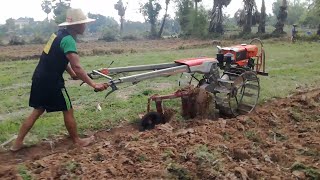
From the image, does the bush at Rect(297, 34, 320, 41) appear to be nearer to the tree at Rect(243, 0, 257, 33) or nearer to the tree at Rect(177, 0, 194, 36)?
the tree at Rect(243, 0, 257, 33)

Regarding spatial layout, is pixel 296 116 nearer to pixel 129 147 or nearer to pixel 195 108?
pixel 195 108

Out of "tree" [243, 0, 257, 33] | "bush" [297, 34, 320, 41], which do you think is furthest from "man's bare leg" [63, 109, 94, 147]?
"tree" [243, 0, 257, 33]

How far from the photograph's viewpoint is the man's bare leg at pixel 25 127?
5.25 m

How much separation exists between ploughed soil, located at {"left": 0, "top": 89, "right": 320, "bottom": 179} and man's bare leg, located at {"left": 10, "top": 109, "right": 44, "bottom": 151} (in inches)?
4.7

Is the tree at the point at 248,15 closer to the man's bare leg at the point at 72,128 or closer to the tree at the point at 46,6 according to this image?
the man's bare leg at the point at 72,128

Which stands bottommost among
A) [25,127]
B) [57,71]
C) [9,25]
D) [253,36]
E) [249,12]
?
[253,36]

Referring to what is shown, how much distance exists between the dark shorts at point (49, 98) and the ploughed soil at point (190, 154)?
24.5 inches

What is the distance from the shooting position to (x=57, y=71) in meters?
5.16

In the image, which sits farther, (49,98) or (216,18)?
(216,18)

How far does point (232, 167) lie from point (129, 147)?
1.26m

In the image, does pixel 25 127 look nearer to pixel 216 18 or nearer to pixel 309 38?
pixel 309 38

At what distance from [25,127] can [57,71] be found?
892 mm

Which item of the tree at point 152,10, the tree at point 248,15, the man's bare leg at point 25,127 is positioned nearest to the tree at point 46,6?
the tree at point 152,10

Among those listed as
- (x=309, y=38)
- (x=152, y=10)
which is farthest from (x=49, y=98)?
(x=152, y=10)
